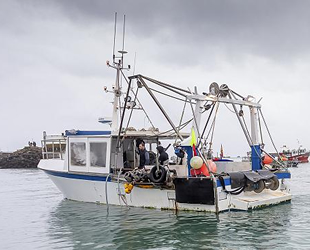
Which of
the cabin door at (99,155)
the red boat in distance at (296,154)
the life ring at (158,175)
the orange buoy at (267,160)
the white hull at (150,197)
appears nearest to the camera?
the white hull at (150,197)

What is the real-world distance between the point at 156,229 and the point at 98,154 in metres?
4.66

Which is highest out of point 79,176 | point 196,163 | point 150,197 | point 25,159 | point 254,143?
point 25,159

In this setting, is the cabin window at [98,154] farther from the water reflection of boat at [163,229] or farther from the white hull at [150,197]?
the water reflection of boat at [163,229]

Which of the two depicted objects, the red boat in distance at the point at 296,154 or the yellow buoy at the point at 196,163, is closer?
the yellow buoy at the point at 196,163

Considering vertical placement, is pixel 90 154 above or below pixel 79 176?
above

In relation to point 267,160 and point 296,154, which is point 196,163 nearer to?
point 267,160

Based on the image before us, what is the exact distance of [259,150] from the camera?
1430 centimetres

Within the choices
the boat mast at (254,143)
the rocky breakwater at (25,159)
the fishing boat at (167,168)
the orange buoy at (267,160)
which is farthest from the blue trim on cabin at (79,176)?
the rocky breakwater at (25,159)

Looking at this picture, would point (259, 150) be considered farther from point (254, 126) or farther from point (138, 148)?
point (138, 148)

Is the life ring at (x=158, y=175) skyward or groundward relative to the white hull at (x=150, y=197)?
skyward

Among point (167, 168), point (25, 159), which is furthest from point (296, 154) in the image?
point (167, 168)

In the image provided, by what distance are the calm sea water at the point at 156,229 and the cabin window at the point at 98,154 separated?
1.55 metres

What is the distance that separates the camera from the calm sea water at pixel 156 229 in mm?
8680

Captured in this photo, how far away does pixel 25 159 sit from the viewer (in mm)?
71688
